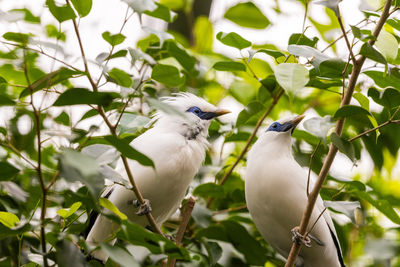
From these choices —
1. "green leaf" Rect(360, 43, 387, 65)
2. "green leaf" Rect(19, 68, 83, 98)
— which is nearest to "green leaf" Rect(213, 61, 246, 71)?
"green leaf" Rect(360, 43, 387, 65)

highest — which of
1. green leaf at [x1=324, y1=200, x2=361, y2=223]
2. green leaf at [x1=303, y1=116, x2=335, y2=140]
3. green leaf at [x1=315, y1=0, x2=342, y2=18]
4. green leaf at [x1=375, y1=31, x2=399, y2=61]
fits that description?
green leaf at [x1=315, y1=0, x2=342, y2=18]

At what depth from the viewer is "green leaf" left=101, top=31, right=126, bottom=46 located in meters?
1.87

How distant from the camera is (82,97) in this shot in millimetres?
1489

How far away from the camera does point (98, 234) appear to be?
2.48 metres

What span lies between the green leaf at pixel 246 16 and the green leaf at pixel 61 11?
1315 mm

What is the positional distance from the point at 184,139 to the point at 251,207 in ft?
1.48

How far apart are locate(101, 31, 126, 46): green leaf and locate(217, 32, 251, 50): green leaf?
516mm

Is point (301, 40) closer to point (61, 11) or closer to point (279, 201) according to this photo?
point (279, 201)

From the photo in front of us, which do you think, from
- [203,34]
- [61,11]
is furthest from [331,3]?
[203,34]

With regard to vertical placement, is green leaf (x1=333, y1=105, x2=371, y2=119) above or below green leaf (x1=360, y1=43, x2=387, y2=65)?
below

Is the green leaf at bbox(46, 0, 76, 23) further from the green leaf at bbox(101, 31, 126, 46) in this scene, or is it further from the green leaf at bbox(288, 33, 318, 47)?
the green leaf at bbox(288, 33, 318, 47)

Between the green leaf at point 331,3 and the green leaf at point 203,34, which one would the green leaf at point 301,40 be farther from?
the green leaf at point 203,34

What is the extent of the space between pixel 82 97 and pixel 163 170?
90cm

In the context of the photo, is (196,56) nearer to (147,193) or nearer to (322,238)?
(147,193)
